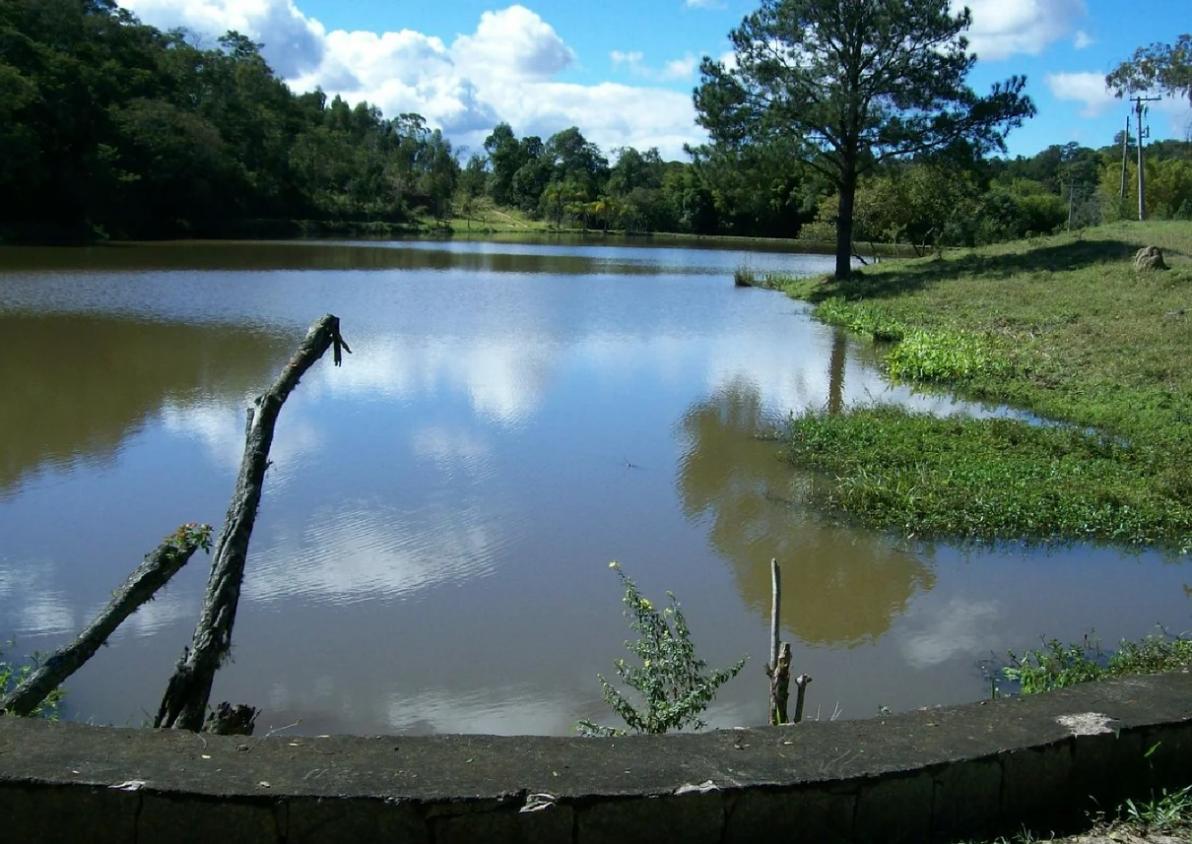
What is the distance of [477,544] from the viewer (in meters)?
7.58

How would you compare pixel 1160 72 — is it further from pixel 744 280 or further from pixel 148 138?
pixel 148 138

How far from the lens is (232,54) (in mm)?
73125

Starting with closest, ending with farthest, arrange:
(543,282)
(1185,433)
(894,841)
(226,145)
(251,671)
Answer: (894,841)
(251,671)
(1185,433)
(543,282)
(226,145)

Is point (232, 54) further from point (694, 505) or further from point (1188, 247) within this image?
point (694, 505)

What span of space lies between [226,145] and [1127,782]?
5956 centimetres

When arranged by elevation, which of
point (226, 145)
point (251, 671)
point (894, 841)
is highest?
point (226, 145)

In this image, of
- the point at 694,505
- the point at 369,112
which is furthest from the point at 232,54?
the point at 694,505

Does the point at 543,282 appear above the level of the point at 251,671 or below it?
above

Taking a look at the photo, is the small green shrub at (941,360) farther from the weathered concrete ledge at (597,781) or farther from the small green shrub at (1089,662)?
the weathered concrete ledge at (597,781)

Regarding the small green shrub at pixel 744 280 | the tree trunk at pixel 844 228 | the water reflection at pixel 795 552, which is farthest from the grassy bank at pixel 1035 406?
the small green shrub at pixel 744 280

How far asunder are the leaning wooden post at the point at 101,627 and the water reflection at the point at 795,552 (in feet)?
11.7

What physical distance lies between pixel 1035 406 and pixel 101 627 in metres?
11.3

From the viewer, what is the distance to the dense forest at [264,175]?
37688mm

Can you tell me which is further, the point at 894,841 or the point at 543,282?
the point at 543,282
